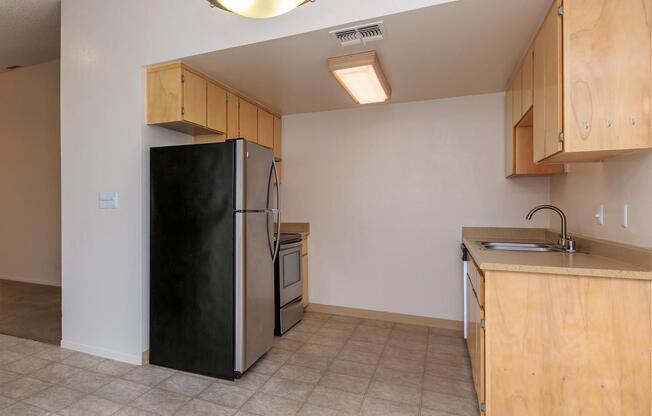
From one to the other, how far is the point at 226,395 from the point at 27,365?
170 cm

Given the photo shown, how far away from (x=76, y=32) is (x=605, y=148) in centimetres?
394

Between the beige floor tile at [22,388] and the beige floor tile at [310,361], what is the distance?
5.63 feet

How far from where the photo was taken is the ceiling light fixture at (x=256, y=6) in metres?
1.46

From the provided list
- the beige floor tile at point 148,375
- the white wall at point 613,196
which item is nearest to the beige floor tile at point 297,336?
the beige floor tile at point 148,375

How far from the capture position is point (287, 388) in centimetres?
234

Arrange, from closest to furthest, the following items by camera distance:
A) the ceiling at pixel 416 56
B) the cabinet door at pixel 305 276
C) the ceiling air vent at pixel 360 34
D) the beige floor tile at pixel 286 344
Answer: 1. the ceiling at pixel 416 56
2. the ceiling air vent at pixel 360 34
3. the beige floor tile at pixel 286 344
4. the cabinet door at pixel 305 276

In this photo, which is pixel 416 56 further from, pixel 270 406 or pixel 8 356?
Result: pixel 8 356

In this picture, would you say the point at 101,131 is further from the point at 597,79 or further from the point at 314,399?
the point at 597,79

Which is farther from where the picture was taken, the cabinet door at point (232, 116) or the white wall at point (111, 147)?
the cabinet door at point (232, 116)

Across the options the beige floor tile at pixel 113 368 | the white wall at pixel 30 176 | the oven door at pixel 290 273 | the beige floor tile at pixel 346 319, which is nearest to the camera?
the beige floor tile at pixel 113 368

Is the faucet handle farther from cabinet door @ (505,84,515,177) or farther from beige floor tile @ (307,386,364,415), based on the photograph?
beige floor tile @ (307,386,364,415)

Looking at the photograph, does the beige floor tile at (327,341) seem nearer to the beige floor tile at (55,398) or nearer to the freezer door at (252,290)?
the freezer door at (252,290)

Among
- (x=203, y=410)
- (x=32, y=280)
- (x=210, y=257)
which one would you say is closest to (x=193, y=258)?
(x=210, y=257)

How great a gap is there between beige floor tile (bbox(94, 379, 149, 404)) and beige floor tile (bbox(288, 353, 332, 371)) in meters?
1.07
